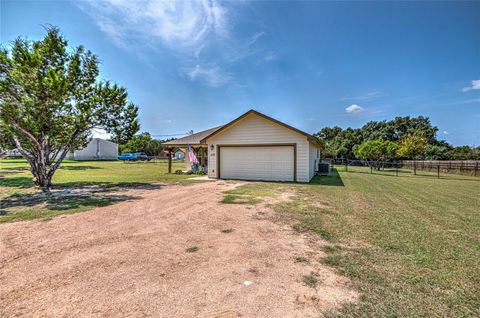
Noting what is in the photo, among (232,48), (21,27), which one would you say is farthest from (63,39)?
(232,48)

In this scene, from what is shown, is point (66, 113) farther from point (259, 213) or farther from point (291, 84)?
point (291, 84)

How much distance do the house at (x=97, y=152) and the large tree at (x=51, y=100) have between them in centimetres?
3628

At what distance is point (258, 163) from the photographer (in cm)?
1380

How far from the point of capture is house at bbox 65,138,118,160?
42.8 metres

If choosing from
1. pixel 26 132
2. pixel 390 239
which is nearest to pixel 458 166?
pixel 390 239

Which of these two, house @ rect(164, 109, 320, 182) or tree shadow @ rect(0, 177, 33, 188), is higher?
house @ rect(164, 109, 320, 182)

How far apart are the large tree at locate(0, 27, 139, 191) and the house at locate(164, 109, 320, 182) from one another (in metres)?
A: 5.32

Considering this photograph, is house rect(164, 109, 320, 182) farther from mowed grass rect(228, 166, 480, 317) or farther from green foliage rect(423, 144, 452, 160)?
green foliage rect(423, 144, 452, 160)

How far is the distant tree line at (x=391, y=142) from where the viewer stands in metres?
28.7

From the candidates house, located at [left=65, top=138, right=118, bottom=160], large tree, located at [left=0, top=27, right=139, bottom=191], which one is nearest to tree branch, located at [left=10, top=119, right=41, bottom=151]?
large tree, located at [left=0, top=27, right=139, bottom=191]

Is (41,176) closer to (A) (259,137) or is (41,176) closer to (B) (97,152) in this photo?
(A) (259,137)

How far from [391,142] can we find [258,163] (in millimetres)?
25865

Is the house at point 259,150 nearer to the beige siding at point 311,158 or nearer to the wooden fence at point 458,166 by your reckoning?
the beige siding at point 311,158

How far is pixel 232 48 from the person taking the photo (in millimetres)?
14812
